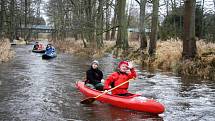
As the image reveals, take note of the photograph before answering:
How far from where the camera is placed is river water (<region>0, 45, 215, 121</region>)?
375 inches

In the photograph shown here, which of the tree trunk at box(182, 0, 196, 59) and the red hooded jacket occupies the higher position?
the tree trunk at box(182, 0, 196, 59)

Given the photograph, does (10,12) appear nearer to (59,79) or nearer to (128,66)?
(59,79)

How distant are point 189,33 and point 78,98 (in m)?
8.19

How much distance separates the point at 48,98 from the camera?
11836mm

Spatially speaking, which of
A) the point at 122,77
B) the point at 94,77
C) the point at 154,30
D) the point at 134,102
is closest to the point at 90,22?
the point at 154,30

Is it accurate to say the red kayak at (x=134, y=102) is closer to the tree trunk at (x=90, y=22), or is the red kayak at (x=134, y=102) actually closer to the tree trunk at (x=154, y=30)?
the tree trunk at (x=154, y=30)

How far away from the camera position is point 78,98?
12.0m

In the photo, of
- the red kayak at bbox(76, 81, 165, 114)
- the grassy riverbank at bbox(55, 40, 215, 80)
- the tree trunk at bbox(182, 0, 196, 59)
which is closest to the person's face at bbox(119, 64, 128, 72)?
the red kayak at bbox(76, 81, 165, 114)

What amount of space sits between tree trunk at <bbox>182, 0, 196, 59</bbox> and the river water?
1315 millimetres

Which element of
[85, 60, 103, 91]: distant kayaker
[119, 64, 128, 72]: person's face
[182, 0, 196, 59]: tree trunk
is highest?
[182, 0, 196, 59]: tree trunk

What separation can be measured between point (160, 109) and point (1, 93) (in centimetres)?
532

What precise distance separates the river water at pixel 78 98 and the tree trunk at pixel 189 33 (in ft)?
4.31

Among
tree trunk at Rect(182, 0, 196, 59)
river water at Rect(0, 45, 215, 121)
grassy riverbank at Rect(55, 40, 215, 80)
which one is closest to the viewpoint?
river water at Rect(0, 45, 215, 121)

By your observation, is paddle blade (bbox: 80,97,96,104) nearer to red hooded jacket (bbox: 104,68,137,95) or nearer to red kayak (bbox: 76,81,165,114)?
red kayak (bbox: 76,81,165,114)
